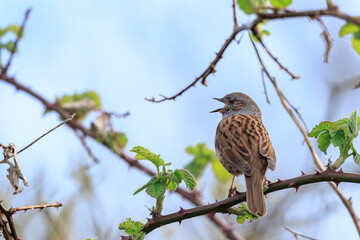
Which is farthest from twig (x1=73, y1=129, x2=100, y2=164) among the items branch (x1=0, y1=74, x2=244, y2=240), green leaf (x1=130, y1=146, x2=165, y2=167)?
green leaf (x1=130, y1=146, x2=165, y2=167)

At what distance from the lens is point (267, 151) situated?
4.51 meters

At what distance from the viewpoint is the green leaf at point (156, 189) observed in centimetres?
261

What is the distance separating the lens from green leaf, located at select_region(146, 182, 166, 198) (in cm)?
261

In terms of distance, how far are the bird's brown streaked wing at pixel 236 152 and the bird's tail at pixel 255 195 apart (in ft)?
0.55

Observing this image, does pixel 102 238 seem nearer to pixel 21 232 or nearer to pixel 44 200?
pixel 44 200

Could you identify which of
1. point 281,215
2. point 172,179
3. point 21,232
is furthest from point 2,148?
point 281,215

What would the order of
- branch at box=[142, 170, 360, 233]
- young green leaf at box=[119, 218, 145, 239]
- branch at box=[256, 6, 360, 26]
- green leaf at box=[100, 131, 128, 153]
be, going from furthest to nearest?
green leaf at box=[100, 131, 128, 153] → branch at box=[142, 170, 360, 233] → young green leaf at box=[119, 218, 145, 239] → branch at box=[256, 6, 360, 26]

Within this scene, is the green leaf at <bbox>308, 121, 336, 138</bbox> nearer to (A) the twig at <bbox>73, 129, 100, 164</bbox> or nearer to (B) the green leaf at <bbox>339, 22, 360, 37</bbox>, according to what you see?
(B) the green leaf at <bbox>339, 22, 360, 37</bbox>

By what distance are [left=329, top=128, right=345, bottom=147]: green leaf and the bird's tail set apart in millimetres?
638

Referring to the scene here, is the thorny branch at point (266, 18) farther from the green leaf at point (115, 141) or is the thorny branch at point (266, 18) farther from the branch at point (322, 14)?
the green leaf at point (115, 141)

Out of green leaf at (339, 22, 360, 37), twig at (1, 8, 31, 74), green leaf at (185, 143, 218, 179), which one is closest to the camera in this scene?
green leaf at (339, 22, 360, 37)

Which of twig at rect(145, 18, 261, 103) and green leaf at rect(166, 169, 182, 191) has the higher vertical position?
twig at rect(145, 18, 261, 103)

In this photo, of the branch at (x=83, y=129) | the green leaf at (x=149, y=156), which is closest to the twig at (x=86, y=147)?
the branch at (x=83, y=129)

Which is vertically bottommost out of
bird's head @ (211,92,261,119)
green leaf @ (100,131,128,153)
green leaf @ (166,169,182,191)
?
green leaf @ (166,169,182,191)
